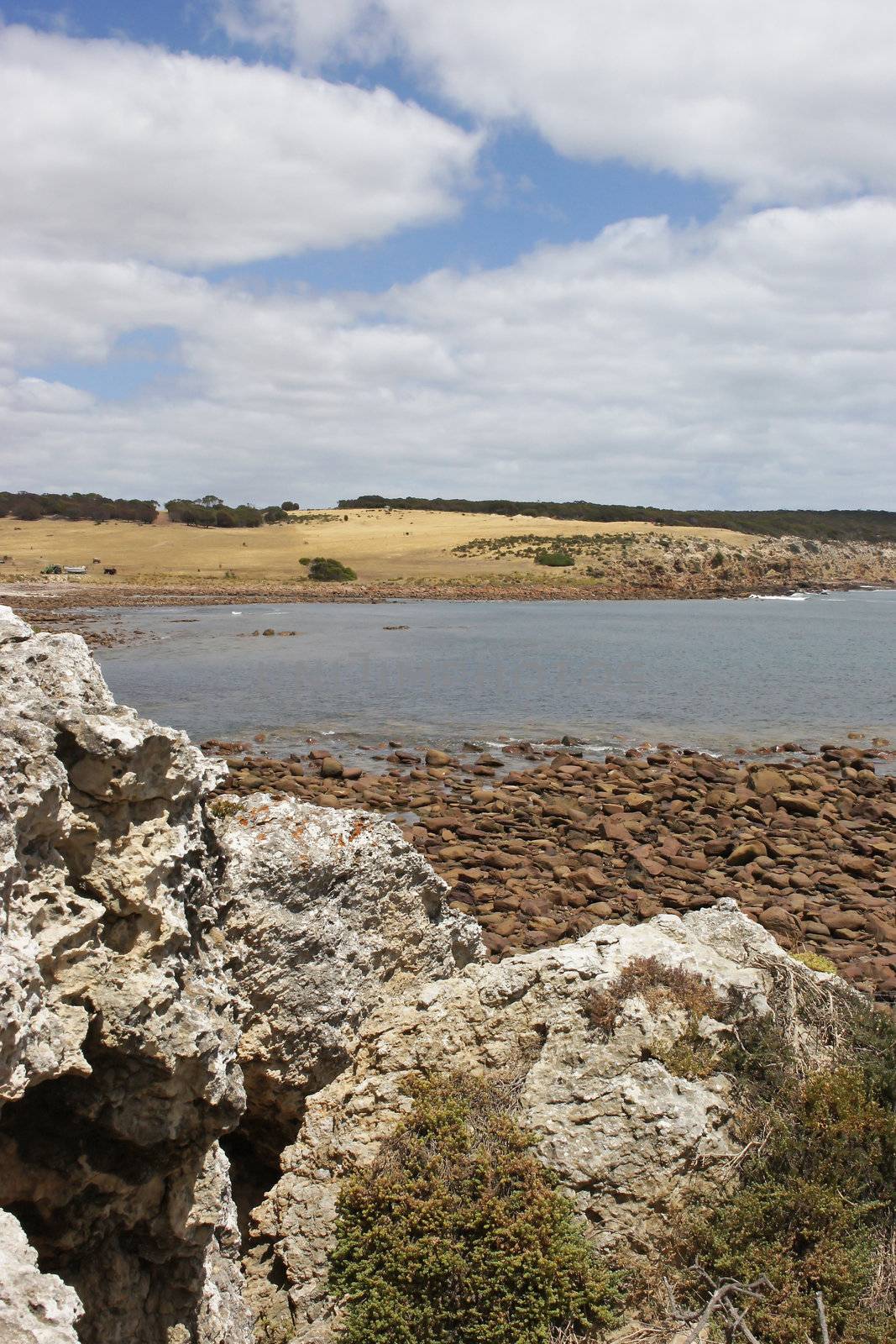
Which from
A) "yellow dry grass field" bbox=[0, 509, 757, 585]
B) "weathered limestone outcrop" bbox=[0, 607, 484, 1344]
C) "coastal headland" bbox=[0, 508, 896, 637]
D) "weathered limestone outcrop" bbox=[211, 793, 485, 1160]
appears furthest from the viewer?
"yellow dry grass field" bbox=[0, 509, 757, 585]

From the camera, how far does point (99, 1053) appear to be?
157 inches

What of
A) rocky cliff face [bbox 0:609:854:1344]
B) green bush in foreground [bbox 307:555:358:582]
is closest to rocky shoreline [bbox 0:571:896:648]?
green bush in foreground [bbox 307:555:358:582]

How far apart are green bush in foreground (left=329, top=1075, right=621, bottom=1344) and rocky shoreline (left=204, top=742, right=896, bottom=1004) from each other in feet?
20.8

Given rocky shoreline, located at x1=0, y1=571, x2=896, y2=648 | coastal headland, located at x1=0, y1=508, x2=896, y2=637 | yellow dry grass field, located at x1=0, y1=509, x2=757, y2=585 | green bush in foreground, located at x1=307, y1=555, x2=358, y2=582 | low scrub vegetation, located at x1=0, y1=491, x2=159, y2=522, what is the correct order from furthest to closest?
low scrub vegetation, located at x1=0, y1=491, x2=159, y2=522 → yellow dry grass field, located at x1=0, y1=509, x2=757, y2=585 → green bush in foreground, located at x1=307, y1=555, x2=358, y2=582 → coastal headland, located at x1=0, y1=508, x2=896, y2=637 → rocky shoreline, located at x1=0, y1=571, x2=896, y2=648

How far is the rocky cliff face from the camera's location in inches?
151

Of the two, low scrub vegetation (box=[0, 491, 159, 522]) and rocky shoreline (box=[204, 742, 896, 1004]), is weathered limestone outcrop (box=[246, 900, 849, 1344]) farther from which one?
low scrub vegetation (box=[0, 491, 159, 522])

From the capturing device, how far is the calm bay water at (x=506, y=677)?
2892 centimetres

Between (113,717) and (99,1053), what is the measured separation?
1.33 meters

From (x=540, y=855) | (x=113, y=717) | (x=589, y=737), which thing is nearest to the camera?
(x=113, y=717)

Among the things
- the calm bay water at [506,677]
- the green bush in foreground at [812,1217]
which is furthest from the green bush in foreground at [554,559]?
the green bush in foreground at [812,1217]

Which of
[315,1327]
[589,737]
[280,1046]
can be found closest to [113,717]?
[280,1046]

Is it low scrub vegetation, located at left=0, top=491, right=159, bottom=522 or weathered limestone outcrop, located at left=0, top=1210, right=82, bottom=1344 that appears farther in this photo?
low scrub vegetation, located at left=0, top=491, right=159, bottom=522

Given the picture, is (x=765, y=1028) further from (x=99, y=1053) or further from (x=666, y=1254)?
(x=99, y=1053)

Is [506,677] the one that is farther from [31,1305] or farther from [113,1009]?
[31,1305]
